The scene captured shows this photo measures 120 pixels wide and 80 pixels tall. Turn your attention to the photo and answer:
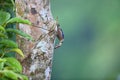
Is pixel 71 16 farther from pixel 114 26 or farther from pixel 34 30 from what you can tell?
pixel 34 30

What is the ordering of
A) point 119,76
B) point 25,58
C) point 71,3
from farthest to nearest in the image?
point 119,76
point 71,3
point 25,58

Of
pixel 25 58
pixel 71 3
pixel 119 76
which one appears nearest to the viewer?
pixel 25 58

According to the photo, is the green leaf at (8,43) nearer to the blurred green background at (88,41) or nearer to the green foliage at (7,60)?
the green foliage at (7,60)

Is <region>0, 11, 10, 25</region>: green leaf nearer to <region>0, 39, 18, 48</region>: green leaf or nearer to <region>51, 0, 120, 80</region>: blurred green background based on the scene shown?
<region>0, 39, 18, 48</region>: green leaf

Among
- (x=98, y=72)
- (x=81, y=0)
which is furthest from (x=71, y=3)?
(x=98, y=72)

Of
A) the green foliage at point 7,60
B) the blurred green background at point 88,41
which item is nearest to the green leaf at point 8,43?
the green foliage at point 7,60

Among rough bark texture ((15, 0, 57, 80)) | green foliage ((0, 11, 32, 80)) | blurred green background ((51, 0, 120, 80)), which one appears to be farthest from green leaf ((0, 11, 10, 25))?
blurred green background ((51, 0, 120, 80))
